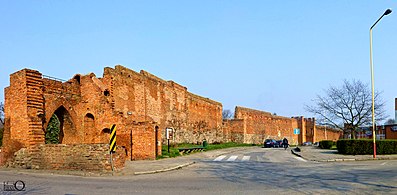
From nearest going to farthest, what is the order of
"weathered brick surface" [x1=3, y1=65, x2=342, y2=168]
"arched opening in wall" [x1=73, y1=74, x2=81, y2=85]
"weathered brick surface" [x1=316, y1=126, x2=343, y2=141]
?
"weathered brick surface" [x1=3, y1=65, x2=342, y2=168], "arched opening in wall" [x1=73, y1=74, x2=81, y2=85], "weathered brick surface" [x1=316, y1=126, x2=343, y2=141]

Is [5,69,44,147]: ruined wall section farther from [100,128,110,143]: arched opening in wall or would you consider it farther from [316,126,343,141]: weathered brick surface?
[316,126,343,141]: weathered brick surface

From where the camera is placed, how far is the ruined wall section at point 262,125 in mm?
58500

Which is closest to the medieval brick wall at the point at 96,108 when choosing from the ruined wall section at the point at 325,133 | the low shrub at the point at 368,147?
the low shrub at the point at 368,147

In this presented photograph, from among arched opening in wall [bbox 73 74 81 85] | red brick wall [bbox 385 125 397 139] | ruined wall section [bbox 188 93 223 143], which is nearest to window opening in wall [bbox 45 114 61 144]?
arched opening in wall [bbox 73 74 81 85]

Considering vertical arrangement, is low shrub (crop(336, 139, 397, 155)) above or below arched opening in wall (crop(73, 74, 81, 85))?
below

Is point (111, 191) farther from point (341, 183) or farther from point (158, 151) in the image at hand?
point (158, 151)

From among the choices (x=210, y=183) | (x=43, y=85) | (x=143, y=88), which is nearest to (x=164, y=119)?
(x=143, y=88)

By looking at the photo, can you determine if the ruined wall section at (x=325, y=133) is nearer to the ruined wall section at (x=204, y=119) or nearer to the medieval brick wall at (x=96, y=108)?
the ruined wall section at (x=204, y=119)

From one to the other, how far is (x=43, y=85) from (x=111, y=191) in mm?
13136

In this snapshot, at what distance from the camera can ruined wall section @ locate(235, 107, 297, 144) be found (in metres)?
58.5

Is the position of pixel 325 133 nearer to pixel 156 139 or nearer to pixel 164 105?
pixel 164 105

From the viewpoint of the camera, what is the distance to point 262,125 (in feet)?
211

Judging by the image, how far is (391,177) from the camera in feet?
46.1

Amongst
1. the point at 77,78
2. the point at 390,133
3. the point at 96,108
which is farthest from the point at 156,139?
the point at 390,133
